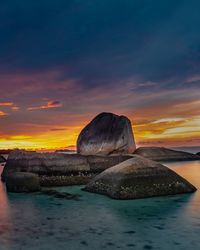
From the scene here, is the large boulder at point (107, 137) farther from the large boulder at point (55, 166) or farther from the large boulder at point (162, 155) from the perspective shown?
the large boulder at point (55, 166)

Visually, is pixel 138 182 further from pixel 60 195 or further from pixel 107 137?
pixel 107 137

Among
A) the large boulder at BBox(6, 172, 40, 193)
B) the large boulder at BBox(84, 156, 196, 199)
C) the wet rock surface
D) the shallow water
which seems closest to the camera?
the shallow water

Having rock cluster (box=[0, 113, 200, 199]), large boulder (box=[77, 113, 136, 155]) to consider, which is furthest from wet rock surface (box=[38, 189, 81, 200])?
large boulder (box=[77, 113, 136, 155])

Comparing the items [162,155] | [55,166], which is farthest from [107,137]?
[55,166]

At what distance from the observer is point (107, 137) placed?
126 ft

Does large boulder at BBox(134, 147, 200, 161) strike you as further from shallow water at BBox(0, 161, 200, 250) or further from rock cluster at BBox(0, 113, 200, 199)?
shallow water at BBox(0, 161, 200, 250)

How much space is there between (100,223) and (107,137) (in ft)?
92.7

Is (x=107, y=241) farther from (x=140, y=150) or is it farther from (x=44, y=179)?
(x=140, y=150)

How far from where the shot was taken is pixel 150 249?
7594 millimetres

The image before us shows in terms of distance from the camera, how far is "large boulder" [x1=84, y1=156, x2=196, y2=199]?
1441 centimetres

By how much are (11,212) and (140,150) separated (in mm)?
34201

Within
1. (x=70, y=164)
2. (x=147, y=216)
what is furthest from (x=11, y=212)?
(x=70, y=164)

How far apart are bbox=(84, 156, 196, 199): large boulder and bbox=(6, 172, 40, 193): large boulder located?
342 centimetres

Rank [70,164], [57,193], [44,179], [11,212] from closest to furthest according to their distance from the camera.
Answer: [11,212], [57,193], [44,179], [70,164]
